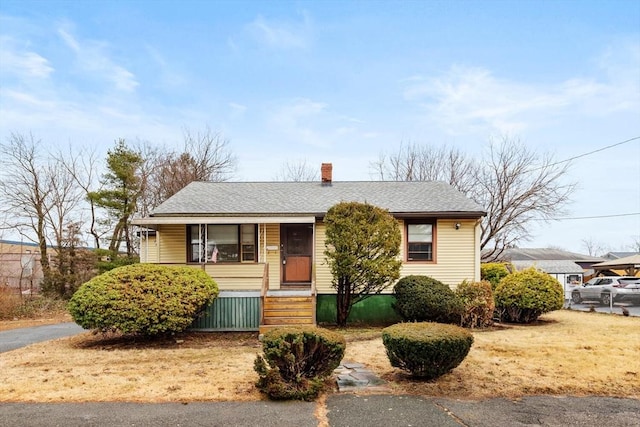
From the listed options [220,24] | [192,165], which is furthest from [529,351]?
[192,165]

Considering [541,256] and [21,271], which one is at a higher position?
[21,271]

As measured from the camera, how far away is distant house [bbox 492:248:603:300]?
121 feet

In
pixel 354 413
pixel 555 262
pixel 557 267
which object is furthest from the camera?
pixel 555 262

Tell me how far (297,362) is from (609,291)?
18.4 m

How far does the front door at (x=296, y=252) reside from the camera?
13859 mm

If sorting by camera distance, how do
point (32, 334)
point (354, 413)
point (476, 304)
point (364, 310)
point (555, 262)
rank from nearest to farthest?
point (354, 413)
point (476, 304)
point (32, 334)
point (364, 310)
point (555, 262)

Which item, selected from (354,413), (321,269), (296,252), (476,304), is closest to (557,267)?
(476,304)

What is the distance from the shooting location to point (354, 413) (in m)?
5.36

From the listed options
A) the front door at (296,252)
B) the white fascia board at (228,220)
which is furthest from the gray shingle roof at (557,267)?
the white fascia board at (228,220)

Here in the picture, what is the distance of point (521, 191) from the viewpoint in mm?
25281

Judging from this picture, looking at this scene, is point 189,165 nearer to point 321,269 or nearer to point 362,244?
point 321,269

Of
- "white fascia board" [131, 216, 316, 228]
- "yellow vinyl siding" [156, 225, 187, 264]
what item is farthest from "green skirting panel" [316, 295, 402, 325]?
"yellow vinyl siding" [156, 225, 187, 264]

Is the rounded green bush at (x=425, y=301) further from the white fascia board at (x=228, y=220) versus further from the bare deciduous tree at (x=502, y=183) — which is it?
the bare deciduous tree at (x=502, y=183)

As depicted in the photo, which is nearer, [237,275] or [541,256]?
[237,275]
